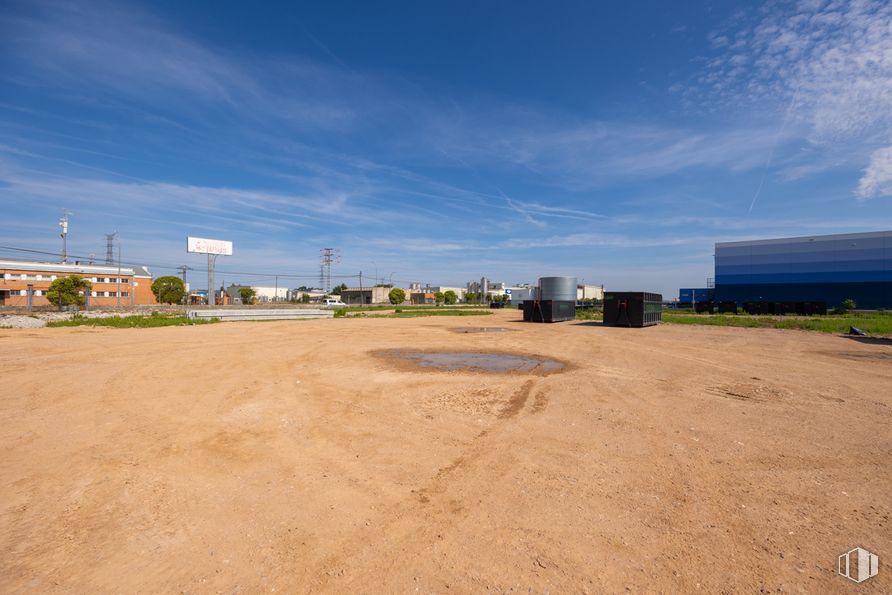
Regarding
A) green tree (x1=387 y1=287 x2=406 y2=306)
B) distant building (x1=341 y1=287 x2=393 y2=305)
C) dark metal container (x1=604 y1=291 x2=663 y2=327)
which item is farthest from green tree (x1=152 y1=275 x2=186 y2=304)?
dark metal container (x1=604 y1=291 x2=663 y2=327)

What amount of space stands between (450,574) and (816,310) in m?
63.8

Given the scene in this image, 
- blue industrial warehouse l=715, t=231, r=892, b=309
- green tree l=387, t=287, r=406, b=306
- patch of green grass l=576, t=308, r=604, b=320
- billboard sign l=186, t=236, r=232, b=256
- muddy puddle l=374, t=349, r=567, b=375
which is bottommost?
muddy puddle l=374, t=349, r=567, b=375

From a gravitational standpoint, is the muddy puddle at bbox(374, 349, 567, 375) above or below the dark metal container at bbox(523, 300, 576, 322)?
below

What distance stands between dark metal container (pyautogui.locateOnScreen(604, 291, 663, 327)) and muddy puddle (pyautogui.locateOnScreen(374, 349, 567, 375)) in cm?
1727

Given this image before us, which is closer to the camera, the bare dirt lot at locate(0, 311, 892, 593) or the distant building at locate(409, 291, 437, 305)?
the bare dirt lot at locate(0, 311, 892, 593)

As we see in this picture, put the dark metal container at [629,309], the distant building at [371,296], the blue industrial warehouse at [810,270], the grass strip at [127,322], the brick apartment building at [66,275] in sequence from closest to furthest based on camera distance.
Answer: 1. the grass strip at [127,322]
2. the dark metal container at [629,309]
3. the blue industrial warehouse at [810,270]
4. the brick apartment building at [66,275]
5. the distant building at [371,296]

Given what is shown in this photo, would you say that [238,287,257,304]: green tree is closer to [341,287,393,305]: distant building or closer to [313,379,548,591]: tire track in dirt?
[341,287,393,305]: distant building

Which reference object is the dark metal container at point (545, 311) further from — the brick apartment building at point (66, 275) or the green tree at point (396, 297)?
the green tree at point (396, 297)

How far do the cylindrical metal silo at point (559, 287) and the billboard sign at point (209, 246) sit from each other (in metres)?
72.4

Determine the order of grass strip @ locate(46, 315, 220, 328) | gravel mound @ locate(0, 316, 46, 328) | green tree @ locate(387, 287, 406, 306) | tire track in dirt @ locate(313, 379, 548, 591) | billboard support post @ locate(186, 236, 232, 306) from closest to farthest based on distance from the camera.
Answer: tire track in dirt @ locate(313, 379, 548, 591) → gravel mound @ locate(0, 316, 46, 328) → grass strip @ locate(46, 315, 220, 328) → billboard support post @ locate(186, 236, 232, 306) → green tree @ locate(387, 287, 406, 306)

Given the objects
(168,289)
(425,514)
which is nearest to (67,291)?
(168,289)

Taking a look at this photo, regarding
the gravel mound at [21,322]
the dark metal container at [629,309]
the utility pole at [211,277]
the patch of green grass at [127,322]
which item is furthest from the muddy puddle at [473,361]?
the utility pole at [211,277]

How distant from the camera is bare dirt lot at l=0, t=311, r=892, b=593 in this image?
11.0ft

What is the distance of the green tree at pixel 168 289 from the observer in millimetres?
64938
